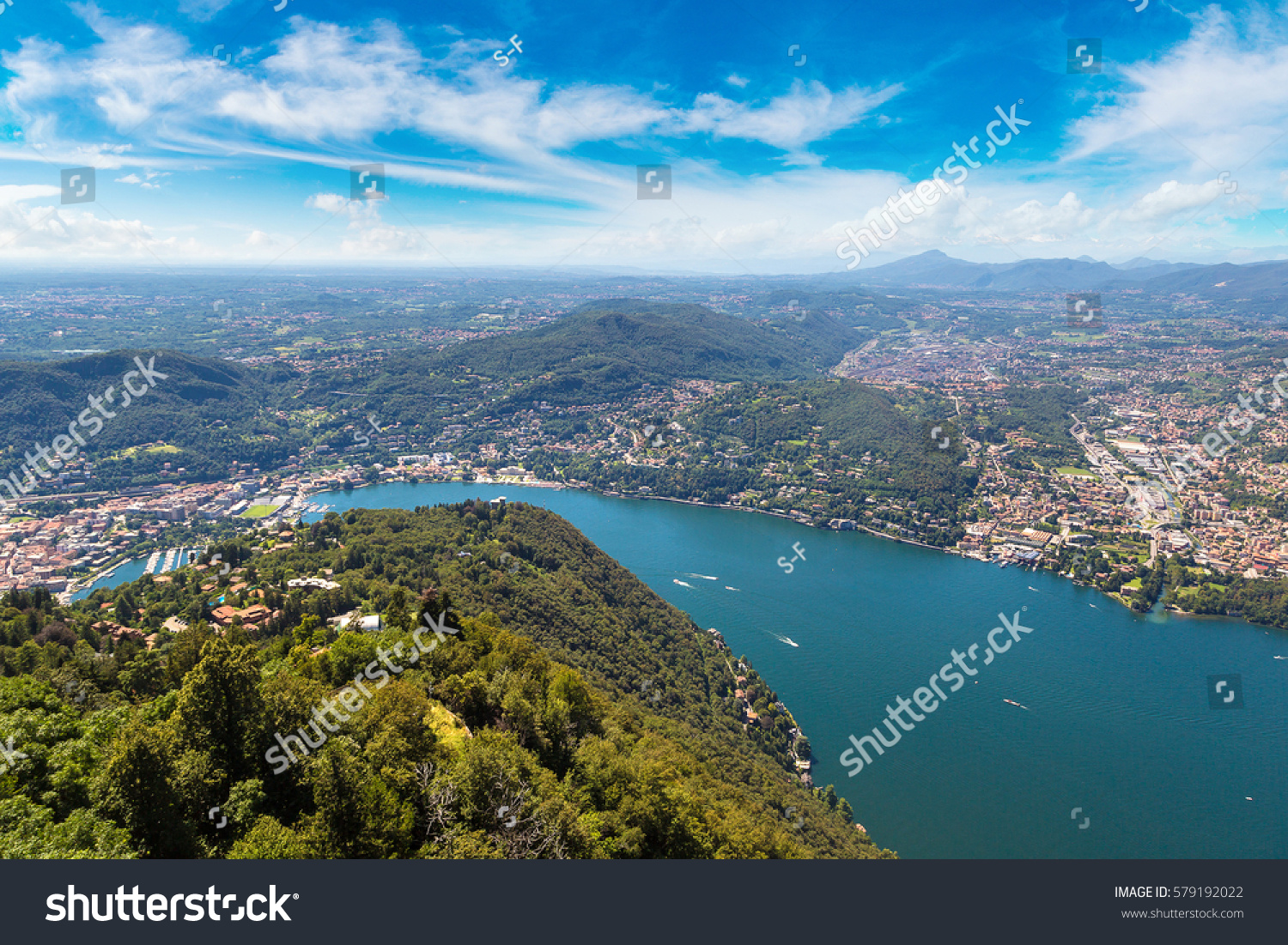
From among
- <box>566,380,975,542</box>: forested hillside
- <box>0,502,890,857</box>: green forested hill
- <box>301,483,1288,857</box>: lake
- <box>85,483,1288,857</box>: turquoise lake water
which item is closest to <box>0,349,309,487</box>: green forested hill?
<box>566,380,975,542</box>: forested hillside

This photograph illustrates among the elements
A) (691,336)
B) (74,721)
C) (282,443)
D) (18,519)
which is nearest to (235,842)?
(74,721)

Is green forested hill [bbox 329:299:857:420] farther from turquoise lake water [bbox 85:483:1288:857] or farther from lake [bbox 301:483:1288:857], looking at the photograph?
turquoise lake water [bbox 85:483:1288:857]

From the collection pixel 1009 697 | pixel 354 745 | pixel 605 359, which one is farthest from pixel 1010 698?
pixel 605 359

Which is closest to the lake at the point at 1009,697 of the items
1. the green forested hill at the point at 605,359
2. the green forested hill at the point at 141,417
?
the green forested hill at the point at 141,417

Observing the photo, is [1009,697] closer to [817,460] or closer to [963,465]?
[963,465]

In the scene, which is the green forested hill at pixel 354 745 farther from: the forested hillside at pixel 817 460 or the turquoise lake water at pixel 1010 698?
the forested hillside at pixel 817 460
